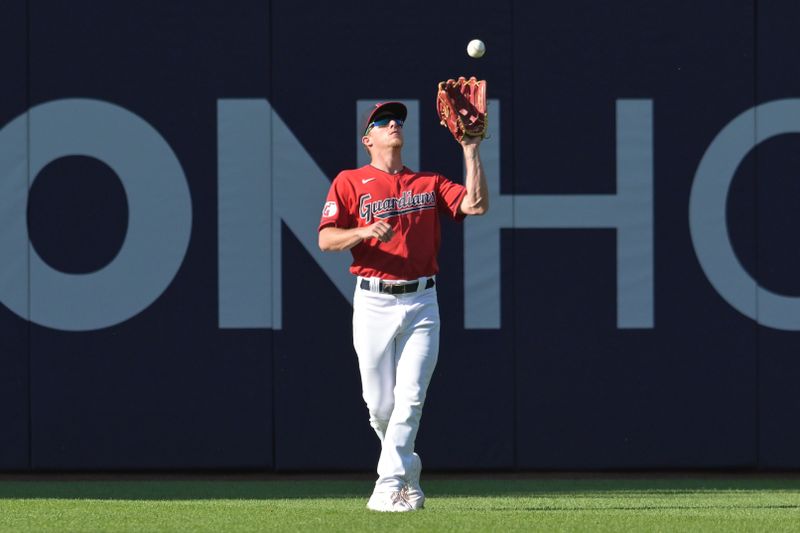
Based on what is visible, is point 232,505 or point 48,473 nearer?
point 232,505

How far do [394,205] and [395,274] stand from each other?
1.13 feet

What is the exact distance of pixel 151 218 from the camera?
953 centimetres

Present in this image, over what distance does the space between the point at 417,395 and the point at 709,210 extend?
369 cm

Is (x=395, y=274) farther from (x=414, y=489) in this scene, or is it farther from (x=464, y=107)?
(x=414, y=489)

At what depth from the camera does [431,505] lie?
7.33 meters

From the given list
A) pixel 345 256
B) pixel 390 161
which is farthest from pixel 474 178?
pixel 345 256

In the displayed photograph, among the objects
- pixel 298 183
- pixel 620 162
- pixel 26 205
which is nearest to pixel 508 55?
pixel 620 162

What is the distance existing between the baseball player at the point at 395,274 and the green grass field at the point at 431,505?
364mm

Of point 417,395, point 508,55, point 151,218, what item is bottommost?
point 417,395

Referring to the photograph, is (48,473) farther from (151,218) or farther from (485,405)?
(485,405)

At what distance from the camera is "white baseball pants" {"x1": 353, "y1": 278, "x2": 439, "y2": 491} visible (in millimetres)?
6586

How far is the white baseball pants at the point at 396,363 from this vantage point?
21.6 ft

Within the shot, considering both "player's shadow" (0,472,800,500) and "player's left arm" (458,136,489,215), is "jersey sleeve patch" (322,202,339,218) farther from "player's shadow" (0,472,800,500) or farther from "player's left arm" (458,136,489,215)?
"player's shadow" (0,472,800,500)

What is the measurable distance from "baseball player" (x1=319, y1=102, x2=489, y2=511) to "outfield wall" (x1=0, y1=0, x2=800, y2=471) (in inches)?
103
